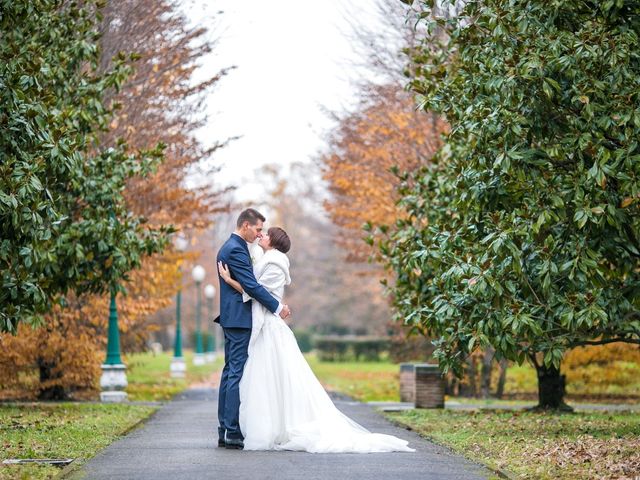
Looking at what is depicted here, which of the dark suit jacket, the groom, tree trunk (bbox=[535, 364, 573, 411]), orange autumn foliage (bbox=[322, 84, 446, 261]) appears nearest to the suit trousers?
the groom

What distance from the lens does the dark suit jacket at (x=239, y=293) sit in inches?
463

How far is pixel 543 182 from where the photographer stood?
11914 mm

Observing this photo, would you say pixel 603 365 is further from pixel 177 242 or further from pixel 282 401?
pixel 177 242

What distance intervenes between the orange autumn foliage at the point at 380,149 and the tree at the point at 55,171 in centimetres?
728

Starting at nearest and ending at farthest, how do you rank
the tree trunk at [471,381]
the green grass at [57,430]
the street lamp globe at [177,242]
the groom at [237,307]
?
the green grass at [57,430], the groom at [237,307], the tree trunk at [471,381], the street lamp globe at [177,242]

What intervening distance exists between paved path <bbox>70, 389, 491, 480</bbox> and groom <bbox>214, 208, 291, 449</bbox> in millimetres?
560

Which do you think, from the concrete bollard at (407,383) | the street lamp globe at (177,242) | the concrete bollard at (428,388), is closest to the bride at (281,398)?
the concrete bollard at (428,388)

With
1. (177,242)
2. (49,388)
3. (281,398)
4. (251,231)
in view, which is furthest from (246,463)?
(177,242)

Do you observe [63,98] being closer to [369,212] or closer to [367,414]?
[367,414]

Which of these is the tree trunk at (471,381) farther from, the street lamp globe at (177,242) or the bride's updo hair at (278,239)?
the bride's updo hair at (278,239)

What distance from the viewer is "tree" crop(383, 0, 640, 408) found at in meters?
11.6

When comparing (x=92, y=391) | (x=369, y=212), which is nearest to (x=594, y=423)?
(x=369, y=212)

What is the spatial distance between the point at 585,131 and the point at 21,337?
469 inches

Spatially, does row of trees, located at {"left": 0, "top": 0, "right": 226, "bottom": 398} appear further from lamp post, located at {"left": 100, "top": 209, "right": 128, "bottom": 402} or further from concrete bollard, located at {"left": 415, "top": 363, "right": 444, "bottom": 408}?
concrete bollard, located at {"left": 415, "top": 363, "right": 444, "bottom": 408}
